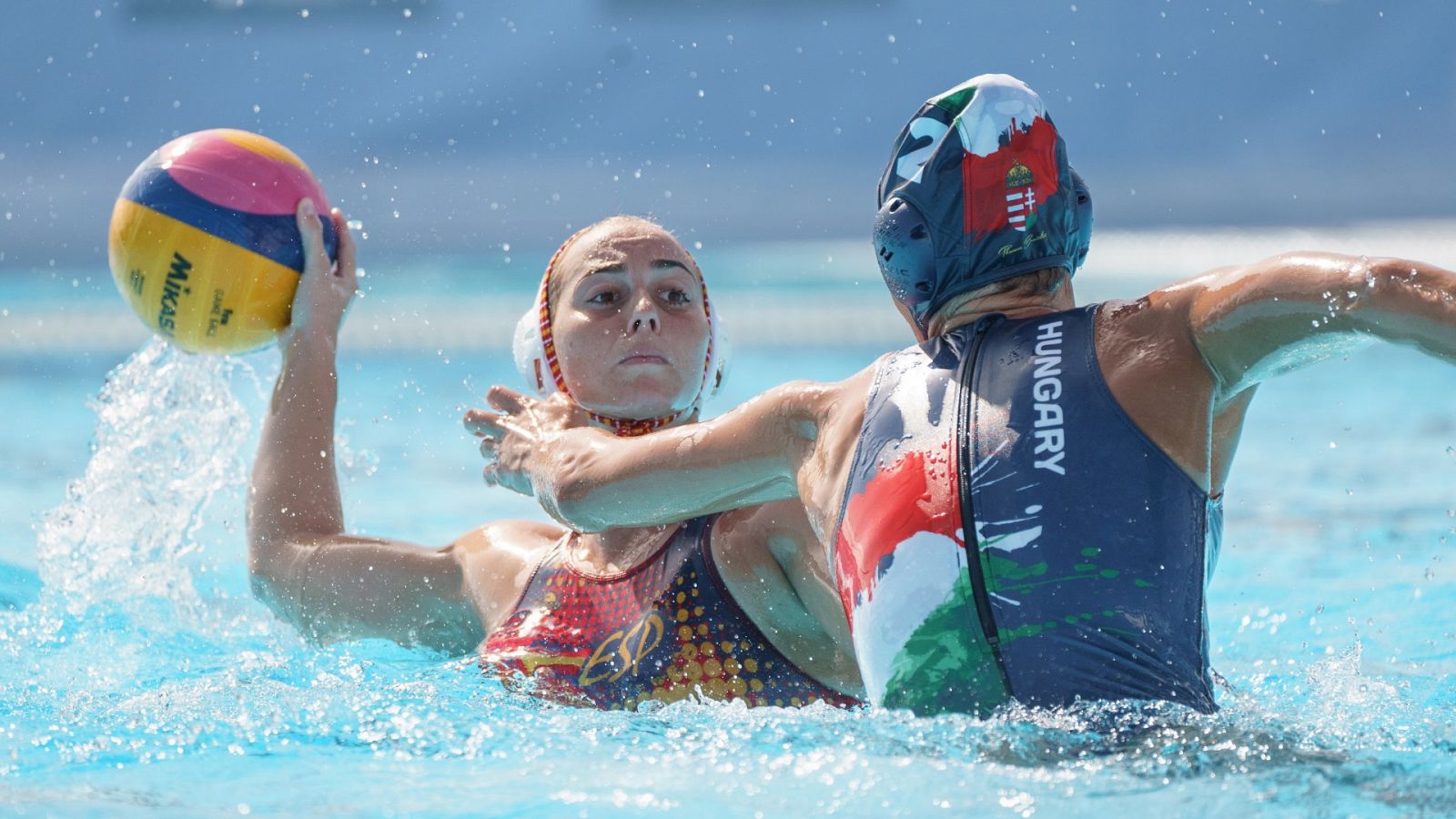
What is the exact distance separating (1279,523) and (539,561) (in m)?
3.84

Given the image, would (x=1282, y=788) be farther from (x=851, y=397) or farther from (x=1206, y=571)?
(x=851, y=397)

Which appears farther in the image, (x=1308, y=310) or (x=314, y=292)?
(x=314, y=292)

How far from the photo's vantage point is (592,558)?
3.19 meters

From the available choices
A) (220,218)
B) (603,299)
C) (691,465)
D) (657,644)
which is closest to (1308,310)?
(691,465)

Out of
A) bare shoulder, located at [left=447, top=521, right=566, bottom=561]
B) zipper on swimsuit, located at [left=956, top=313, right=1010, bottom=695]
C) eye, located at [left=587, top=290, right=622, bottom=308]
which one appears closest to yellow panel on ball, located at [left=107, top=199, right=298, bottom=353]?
bare shoulder, located at [left=447, top=521, right=566, bottom=561]

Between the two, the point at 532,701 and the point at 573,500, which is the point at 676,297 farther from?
the point at 532,701

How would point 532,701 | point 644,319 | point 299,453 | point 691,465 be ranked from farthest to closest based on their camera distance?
point 299,453 < point 644,319 < point 532,701 < point 691,465

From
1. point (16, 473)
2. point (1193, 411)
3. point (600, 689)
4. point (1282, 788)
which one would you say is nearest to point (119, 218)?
point (600, 689)

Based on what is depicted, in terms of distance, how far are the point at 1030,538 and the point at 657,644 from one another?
1025mm

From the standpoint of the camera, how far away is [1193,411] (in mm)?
2104

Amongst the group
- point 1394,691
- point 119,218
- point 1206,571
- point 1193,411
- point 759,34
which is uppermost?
point 759,34

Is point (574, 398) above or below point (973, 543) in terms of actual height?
above

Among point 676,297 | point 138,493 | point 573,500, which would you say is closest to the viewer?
point 573,500

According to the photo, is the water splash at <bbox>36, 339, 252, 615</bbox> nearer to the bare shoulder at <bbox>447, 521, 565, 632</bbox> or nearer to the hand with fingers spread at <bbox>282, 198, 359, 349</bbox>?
the hand with fingers spread at <bbox>282, 198, 359, 349</bbox>
